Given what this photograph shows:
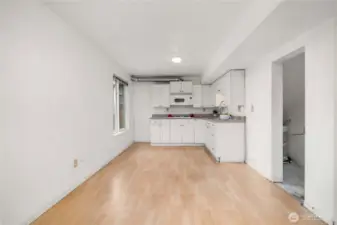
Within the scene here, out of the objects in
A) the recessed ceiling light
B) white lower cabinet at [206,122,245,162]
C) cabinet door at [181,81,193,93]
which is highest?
the recessed ceiling light

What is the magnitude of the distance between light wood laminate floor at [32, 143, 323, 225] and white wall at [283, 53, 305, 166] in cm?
137

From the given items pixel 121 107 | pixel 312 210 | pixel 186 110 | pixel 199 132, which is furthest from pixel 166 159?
pixel 312 210

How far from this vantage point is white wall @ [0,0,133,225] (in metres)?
1.83

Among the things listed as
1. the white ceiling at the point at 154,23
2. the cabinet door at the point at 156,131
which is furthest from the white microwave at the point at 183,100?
the white ceiling at the point at 154,23

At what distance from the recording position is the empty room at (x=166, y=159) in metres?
1.98

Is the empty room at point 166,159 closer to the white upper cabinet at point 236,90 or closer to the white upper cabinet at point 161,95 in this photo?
the white upper cabinet at point 236,90

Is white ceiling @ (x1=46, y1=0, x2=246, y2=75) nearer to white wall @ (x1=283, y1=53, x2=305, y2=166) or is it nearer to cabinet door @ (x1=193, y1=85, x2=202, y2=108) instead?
white wall @ (x1=283, y1=53, x2=305, y2=166)

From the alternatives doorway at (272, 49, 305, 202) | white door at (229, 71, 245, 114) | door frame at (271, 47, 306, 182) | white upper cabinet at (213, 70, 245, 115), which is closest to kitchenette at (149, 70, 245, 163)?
white upper cabinet at (213, 70, 245, 115)

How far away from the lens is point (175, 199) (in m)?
2.61

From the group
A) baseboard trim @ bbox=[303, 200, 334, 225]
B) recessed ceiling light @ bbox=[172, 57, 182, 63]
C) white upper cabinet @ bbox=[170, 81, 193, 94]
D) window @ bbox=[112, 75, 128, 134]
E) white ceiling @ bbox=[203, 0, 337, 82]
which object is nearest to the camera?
white ceiling @ bbox=[203, 0, 337, 82]

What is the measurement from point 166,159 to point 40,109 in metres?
3.18

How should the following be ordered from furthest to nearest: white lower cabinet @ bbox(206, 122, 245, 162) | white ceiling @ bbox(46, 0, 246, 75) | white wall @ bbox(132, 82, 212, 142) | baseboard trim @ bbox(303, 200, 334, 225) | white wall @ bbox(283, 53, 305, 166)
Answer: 1. white wall @ bbox(132, 82, 212, 142)
2. white lower cabinet @ bbox(206, 122, 245, 162)
3. white wall @ bbox(283, 53, 305, 166)
4. white ceiling @ bbox(46, 0, 246, 75)
5. baseboard trim @ bbox(303, 200, 334, 225)

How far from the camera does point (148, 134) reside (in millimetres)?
7516

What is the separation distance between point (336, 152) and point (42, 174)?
118 inches
